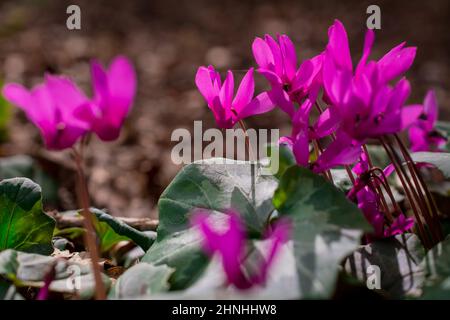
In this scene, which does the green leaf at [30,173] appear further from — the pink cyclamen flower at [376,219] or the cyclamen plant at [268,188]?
the pink cyclamen flower at [376,219]

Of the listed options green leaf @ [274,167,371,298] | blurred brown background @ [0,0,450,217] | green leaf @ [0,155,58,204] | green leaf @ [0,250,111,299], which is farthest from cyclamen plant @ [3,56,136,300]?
blurred brown background @ [0,0,450,217]

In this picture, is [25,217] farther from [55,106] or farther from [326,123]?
[326,123]

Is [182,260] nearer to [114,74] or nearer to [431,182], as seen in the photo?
[114,74]

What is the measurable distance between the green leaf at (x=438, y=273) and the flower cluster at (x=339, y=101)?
0.11 metres

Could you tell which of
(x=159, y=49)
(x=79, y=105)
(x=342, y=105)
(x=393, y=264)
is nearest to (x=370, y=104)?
(x=342, y=105)

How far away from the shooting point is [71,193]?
2.28 metres

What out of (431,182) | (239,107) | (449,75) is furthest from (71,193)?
(449,75)

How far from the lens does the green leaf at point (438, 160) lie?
3.23 ft

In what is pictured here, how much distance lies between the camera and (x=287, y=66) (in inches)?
38.0

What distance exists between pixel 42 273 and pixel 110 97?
298mm

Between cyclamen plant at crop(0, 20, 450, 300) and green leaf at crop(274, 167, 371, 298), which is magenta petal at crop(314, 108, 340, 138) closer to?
cyclamen plant at crop(0, 20, 450, 300)

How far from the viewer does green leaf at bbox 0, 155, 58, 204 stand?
2.04 metres

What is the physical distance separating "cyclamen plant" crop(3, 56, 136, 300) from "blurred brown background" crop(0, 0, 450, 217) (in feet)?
5.67
